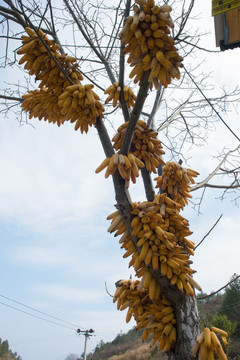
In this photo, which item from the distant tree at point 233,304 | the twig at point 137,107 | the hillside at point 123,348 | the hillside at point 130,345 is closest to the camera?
the twig at point 137,107

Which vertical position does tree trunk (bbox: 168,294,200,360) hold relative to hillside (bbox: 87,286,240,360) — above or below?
above

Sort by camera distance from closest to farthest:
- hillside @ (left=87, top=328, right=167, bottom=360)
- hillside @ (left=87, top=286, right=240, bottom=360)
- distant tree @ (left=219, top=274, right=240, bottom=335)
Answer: distant tree @ (left=219, top=274, right=240, bottom=335), hillside @ (left=87, top=286, right=240, bottom=360), hillside @ (left=87, top=328, right=167, bottom=360)

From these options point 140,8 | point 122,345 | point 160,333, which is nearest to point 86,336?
point 122,345

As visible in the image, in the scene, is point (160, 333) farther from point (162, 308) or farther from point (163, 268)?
point (163, 268)

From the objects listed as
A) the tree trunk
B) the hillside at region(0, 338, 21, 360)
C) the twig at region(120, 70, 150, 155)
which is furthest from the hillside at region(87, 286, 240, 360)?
the twig at region(120, 70, 150, 155)

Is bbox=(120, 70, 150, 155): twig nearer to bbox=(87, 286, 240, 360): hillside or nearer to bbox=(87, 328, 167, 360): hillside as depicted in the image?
bbox=(87, 286, 240, 360): hillside

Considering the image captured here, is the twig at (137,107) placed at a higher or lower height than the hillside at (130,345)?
higher

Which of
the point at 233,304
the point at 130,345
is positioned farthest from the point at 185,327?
the point at 130,345

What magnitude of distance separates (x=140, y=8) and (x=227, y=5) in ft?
Answer: 3.47

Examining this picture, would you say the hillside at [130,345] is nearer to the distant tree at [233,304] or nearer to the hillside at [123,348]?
the hillside at [123,348]

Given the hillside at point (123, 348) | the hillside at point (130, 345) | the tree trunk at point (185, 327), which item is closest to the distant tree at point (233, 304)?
the hillside at point (130, 345)

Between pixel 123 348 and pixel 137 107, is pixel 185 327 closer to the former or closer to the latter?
pixel 137 107

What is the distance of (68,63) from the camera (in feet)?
11.7

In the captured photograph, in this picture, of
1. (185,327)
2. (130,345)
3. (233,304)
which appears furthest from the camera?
(130,345)
